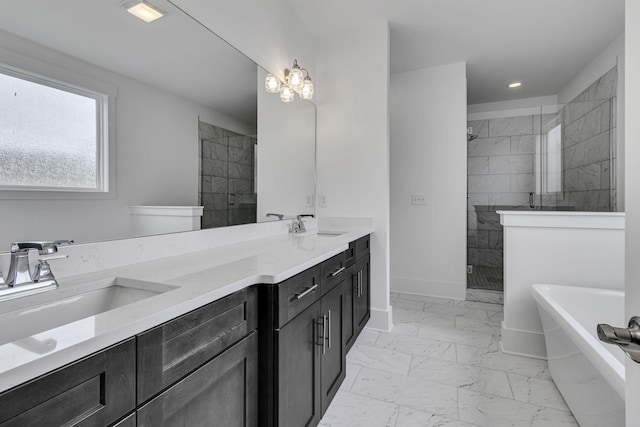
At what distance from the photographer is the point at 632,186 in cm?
50

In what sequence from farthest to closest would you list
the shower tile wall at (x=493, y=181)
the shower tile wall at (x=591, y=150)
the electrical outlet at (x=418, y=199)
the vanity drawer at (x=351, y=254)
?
the shower tile wall at (x=493, y=181)
the electrical outlet at (x=418, y=199)
the shower tile wall at (x=591, y=150)
the vanity drawer at (x=351, y=254)

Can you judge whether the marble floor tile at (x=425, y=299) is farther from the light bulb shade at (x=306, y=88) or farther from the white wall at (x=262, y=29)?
the white wall at (x=262, y=29)

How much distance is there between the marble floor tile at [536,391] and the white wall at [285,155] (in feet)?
5.83

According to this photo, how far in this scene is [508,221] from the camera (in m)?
2.08

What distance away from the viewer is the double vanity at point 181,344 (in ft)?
1.61

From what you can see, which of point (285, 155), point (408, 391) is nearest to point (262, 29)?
point (285, 155)

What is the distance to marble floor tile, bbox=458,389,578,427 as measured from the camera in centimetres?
143

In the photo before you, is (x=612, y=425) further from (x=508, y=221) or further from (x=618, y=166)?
(x=618, y=166)

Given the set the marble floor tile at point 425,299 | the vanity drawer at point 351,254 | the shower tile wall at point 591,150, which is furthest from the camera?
the marble floor tile at point 425,299

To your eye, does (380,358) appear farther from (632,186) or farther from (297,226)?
(632,186)

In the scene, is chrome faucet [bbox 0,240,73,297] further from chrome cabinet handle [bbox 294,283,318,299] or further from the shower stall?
the shower stall

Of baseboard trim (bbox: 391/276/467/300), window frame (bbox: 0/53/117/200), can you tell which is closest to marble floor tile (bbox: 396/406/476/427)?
window frame (bbox: 0/53/117/200)

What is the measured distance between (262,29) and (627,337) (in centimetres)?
227

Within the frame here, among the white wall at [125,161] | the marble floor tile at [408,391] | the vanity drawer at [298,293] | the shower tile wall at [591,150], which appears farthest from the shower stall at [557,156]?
the white wall at [125,161]
